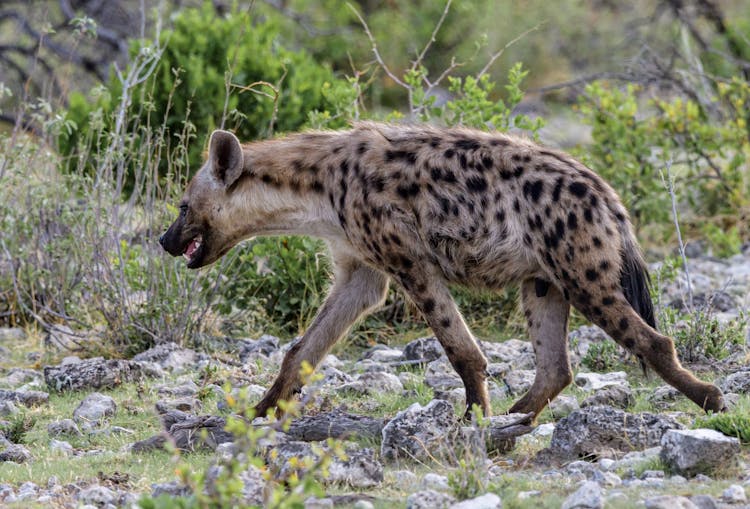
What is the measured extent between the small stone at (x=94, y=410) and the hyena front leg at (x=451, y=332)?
57.7 inches

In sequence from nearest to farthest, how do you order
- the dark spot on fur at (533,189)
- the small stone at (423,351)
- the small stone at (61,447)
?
the small stone at (61,447) < the dark spot on fur at (533,189) < the small stone at (423,351)

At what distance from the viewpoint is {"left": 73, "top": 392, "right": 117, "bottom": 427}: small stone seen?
5516 mm

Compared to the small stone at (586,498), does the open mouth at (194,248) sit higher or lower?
higher

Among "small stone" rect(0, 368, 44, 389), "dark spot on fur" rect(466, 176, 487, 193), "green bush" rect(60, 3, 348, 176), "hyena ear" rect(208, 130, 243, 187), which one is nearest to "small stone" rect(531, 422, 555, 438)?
"dark spot on fur" rect(466, 176, 487, 193)

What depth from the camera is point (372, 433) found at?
5.07 meters

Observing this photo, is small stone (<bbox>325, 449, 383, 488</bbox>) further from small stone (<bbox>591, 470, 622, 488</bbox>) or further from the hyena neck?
the hyena neck

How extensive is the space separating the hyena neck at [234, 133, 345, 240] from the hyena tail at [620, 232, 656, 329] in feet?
4.28

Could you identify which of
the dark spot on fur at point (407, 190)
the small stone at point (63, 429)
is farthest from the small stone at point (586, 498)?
the small stone at point (63, 429)

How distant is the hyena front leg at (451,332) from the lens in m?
5.29

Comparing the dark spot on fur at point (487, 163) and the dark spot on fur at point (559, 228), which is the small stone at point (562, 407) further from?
the dark spot on fur at point (487, 163)

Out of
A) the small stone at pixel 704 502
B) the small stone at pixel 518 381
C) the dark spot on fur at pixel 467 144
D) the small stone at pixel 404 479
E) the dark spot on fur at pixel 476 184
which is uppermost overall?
the dark spot on fur at pixel 467 144

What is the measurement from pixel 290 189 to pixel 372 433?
4.31ft

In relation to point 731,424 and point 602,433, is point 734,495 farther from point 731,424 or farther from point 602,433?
point 602,433

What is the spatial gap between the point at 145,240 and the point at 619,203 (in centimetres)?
296
